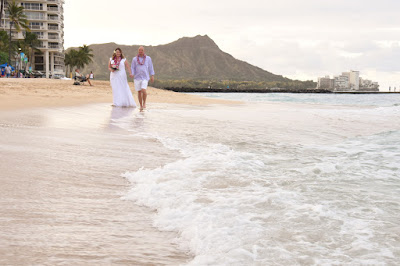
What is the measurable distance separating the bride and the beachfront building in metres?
78.0

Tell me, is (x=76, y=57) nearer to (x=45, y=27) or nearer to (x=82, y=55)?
(x=82, y=55)

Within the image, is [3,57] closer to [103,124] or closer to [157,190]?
[103,124]

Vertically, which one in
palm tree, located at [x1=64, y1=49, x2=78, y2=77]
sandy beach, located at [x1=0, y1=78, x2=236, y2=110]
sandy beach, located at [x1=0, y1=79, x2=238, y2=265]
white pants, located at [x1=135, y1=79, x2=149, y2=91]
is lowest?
sandy beach, located at [x1=0, y1=79, x2=238, y2=265]

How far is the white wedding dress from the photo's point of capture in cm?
1346

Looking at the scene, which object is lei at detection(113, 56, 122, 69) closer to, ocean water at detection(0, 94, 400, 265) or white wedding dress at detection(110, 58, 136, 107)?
white wedding dress at detection(110, 58, 136, 107)

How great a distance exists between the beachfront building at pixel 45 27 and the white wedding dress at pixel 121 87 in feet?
256

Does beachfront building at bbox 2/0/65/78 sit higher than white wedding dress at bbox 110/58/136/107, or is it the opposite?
beachfront building at bbox 2/0/65/78

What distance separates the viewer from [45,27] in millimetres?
88625

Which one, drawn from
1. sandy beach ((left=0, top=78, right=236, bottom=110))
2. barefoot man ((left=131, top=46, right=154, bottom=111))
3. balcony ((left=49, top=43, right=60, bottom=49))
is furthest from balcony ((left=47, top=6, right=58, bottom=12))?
barefoot man ((left=131, top=46, right=154, bottom=111))

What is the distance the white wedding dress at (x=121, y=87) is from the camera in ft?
44.2

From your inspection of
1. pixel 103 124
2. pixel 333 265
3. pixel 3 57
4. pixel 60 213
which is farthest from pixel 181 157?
pixel 3 57

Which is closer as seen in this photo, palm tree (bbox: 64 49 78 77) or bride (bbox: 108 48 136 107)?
bride (bbox: 108 48 136 107)

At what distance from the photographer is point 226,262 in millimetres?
2104

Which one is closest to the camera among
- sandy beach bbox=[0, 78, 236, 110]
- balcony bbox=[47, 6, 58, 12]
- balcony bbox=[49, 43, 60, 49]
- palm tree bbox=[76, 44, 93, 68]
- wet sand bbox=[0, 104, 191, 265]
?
wet sand bbox=[0, 104, 191, 265]
